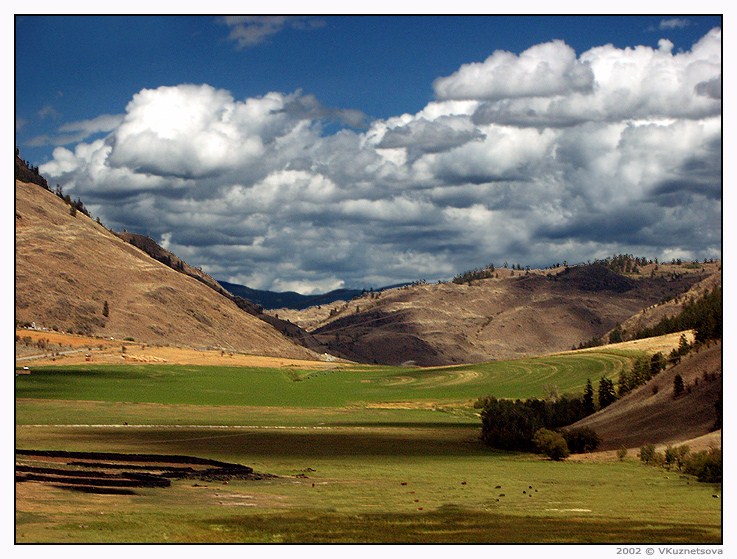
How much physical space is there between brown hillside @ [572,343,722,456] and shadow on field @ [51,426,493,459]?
9800 mm

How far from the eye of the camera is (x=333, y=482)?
46344 millimetres

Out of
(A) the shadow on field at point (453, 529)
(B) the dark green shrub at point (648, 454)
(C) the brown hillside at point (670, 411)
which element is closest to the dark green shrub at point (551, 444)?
(C) the brown hillside at point (670, 411)

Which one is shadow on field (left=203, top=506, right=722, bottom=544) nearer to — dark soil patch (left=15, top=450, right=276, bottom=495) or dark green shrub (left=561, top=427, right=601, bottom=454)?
dark soil patch (left=15, top=450, right=276, bottom=495)

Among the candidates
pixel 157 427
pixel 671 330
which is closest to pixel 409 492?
pixel 157 427

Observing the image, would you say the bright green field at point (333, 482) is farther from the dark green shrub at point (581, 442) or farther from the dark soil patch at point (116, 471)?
the dark green shrub at point (581, 442)

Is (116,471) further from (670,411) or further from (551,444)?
(670,411)

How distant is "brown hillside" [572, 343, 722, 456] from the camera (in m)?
64.2

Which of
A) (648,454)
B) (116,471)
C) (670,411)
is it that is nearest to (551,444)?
(648,454)

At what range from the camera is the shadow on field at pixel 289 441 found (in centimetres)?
6384

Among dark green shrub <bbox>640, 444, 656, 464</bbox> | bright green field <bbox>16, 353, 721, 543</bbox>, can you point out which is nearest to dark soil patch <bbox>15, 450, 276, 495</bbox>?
bright green field <bbox>16, 353, 721, 543</bbox>

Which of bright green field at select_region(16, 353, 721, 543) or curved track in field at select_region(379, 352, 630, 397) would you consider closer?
bright green field at select_region(16, 353, 721, 543)

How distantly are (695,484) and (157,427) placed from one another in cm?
4876

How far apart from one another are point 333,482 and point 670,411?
3172 cm
